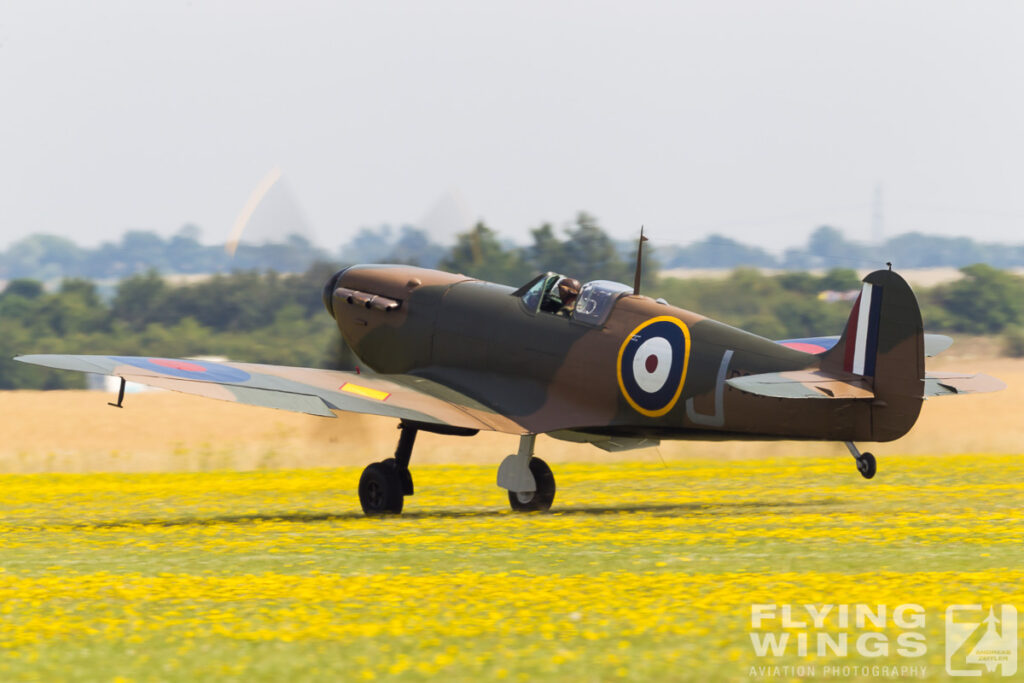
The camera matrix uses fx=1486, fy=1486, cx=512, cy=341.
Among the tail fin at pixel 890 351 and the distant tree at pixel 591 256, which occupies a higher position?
the distant tree at pixel 591 256

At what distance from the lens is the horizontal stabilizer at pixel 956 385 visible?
1534 centimetres

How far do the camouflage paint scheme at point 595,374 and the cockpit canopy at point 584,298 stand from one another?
50 millimetres

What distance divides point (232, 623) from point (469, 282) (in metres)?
9.03

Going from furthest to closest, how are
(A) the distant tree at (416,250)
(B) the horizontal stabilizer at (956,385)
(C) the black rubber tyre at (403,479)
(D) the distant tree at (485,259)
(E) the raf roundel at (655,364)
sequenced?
1. (D) the distant tree at (485,259)
2. (A) the distant tree at (416,250)
3. (C) the black rubber tyre at (403,479)
4. (B) the horizontal stabilizer at (956,385)
5. (E) the raf roundel at (655,364)

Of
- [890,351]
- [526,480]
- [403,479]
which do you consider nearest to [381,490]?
[403,479]

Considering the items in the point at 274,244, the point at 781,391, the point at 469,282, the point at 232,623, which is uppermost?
A: the point at 274,244

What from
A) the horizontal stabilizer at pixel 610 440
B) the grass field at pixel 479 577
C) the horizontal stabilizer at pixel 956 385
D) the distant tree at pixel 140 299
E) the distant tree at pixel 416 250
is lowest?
the grass field at pixel 479 577

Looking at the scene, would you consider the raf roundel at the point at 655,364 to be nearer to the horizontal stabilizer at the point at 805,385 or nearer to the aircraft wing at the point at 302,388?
the horizontal stabilizer at the point at 805,385

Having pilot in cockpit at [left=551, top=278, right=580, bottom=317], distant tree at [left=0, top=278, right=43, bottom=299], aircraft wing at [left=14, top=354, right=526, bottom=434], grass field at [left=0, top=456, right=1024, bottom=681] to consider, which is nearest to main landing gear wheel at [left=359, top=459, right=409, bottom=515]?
grass field at [left=0, top=456, right=1024, bottom=681]

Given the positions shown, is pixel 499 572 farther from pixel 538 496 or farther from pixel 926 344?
pixel 926 344

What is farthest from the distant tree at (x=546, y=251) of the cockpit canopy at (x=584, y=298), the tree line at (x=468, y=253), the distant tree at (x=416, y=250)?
the cockpit canopy at (x=584, y=298)

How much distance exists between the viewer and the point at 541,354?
1647cm

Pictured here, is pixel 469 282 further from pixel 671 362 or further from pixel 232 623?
pixel 232 623

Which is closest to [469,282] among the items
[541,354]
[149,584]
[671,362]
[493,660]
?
[541,354]
